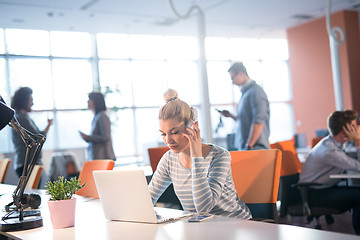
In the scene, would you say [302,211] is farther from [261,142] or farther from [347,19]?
[347,19]

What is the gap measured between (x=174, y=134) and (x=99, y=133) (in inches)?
106

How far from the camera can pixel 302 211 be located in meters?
3.46

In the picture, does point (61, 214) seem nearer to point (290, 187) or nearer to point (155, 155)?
point (155, 155)

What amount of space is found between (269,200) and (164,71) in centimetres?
947

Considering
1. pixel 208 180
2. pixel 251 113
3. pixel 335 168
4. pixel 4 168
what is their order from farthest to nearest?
1. pixel 4 168
2. pixel 251 113
3. pixel 335 168
4. pixel 208 180

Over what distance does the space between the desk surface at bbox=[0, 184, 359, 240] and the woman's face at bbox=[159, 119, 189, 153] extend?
43 cm

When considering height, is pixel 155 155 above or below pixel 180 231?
above

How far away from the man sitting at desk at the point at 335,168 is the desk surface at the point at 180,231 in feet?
6.56

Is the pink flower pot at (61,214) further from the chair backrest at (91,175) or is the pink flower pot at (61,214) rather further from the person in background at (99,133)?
the person in background at (99,133)

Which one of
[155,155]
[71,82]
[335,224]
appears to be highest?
[71,82]

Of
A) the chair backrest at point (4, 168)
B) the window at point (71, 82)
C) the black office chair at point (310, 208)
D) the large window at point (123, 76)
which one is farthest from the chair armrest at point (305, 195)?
the window at point (71, 82)

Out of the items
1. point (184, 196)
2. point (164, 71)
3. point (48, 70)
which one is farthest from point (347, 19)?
point (184, 196)

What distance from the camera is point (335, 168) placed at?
3471mm

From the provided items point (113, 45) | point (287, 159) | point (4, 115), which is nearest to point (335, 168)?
point (287, 159)
